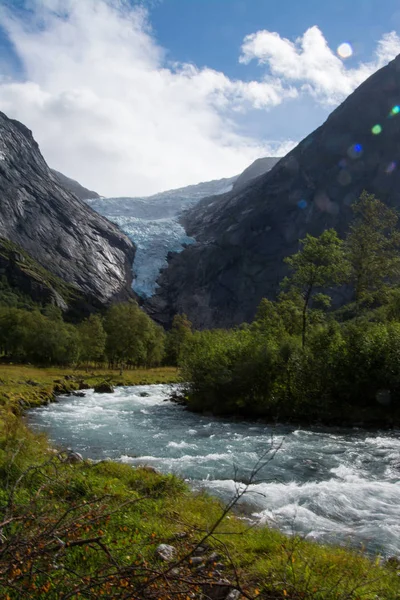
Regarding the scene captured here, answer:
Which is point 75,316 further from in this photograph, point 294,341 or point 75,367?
point 294,341

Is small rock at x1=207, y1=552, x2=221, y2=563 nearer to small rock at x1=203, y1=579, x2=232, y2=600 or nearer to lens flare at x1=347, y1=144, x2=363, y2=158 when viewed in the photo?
small rock at x1=203, y1=579, x2=232, y2=600

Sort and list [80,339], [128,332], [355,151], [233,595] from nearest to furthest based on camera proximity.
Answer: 1. [233,595]
2. [128,332]
3. [80,339]
4. [355,151]

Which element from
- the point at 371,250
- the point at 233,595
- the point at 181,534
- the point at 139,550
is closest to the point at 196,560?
the point at 181,534

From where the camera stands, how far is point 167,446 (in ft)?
65.7

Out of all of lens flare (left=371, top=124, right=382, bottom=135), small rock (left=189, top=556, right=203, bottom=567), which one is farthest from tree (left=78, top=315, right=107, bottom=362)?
lens flare (left=371, top=124, right=382, bottom=135)

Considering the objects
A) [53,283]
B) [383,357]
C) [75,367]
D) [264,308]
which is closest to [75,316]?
[53,283]

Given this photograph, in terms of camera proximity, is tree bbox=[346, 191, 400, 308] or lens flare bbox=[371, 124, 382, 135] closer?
tree bbox=[346, 191, 400, 308]

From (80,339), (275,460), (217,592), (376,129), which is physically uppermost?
(376,129)

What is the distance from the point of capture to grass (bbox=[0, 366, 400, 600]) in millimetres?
4566

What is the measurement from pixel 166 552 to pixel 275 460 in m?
11.6

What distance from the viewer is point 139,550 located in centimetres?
661

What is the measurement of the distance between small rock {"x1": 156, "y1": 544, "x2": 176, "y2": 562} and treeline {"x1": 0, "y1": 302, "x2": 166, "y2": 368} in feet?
227

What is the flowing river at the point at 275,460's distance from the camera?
10656mm

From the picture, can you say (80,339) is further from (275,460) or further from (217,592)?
(217,592)
